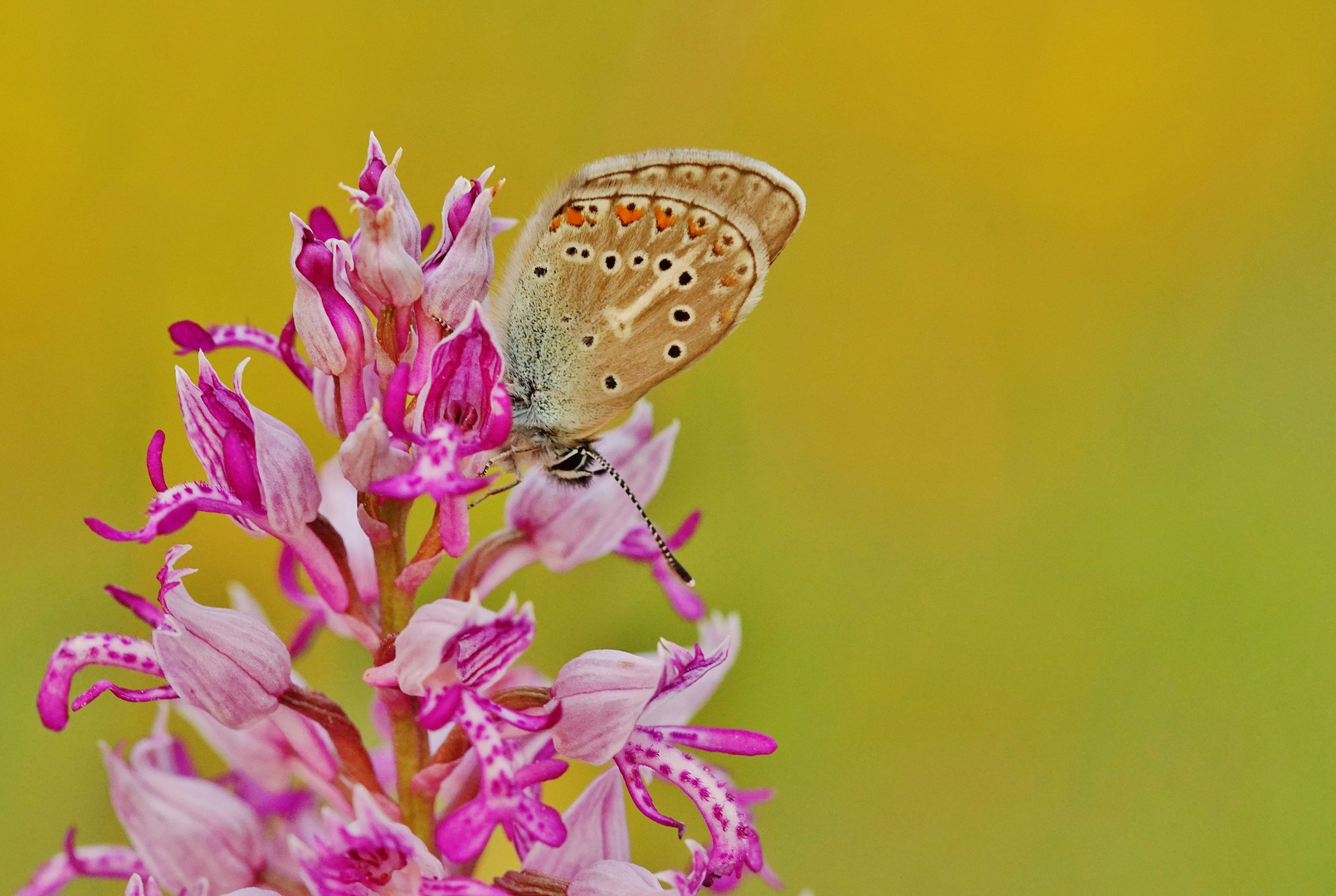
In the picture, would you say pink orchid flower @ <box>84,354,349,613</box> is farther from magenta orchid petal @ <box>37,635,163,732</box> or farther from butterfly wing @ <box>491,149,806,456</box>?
butterfly wing @ <box>491,149,806,456</box>

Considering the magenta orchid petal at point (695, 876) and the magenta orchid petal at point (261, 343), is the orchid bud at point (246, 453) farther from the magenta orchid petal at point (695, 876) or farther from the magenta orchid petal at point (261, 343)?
the magenta orchid petal at point (695, 876)

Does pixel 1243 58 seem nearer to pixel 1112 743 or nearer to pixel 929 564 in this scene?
pixel 929 564

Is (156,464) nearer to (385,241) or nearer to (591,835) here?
(385,241)

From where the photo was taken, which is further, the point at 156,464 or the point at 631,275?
the point at 631,275

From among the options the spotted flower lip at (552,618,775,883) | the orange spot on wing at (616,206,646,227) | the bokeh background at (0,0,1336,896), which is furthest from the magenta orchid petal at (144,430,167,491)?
the bokeh background at (0,0,1336,896)

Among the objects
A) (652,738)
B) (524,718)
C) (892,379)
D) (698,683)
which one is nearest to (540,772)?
(524,718)

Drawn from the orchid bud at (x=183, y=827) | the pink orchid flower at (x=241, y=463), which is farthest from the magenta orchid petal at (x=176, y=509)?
the orchid bud at (x=183, y=827)

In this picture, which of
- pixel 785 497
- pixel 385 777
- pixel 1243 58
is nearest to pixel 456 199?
pixel 385 777
